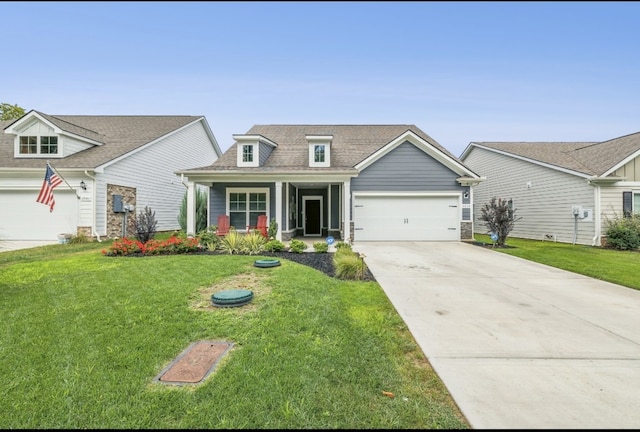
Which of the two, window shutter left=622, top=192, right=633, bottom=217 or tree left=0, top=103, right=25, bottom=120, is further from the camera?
tree left=0, top=103, right=25, bottom=120

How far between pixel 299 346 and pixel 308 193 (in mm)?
13094

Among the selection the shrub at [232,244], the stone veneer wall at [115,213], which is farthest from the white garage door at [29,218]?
the shrub at [232,244]

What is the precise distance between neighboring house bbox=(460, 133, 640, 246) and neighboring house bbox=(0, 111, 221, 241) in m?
18.3

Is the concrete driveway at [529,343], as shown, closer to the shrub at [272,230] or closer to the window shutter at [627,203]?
the shrub at [272,230]

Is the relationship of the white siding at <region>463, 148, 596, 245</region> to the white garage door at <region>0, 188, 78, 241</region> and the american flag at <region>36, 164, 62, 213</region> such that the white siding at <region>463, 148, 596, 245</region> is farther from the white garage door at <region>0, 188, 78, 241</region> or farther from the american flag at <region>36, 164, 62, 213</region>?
the white garage door at <region>0, 188, 78, 241</region>

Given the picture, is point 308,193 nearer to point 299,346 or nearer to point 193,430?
point 299,346

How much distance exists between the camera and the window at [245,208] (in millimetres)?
13648

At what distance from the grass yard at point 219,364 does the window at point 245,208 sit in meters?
8.12

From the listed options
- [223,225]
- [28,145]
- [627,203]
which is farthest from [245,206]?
A: [627,203]

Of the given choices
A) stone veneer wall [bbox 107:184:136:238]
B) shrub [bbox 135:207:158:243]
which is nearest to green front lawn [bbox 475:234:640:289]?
shrub [bbox 135:207:158:243]

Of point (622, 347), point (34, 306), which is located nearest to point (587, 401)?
point (622, 347)

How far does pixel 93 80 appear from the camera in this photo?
10570 millimetres

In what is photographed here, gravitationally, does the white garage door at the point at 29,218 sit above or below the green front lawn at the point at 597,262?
above

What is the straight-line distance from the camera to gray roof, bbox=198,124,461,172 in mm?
14070
